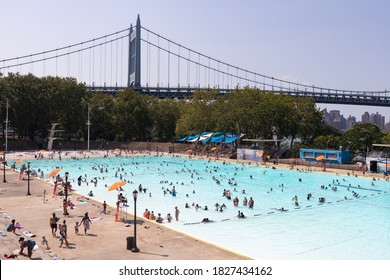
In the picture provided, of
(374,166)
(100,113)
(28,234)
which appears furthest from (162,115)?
(28,234)

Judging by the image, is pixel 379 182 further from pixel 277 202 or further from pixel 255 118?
pixel 255 118

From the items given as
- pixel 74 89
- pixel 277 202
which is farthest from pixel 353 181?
pixel 74 89

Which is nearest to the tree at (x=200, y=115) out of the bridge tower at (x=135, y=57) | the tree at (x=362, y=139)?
the tree at (x=362, y=139)

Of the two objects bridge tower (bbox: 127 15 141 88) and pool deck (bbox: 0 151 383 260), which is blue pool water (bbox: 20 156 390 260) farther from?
bridge tower (bbox: 127 15 141 88)

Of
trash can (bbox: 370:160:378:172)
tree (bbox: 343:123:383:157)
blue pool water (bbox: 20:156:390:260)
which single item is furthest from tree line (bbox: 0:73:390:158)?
blue pool water (bbox: 20:156:390:260)

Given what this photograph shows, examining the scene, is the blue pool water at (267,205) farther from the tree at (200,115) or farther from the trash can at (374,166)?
the tree at (200,115)

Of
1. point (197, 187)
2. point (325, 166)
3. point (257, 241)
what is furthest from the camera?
point (325, 166)

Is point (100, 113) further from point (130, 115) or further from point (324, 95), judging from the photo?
point (324, 95)
